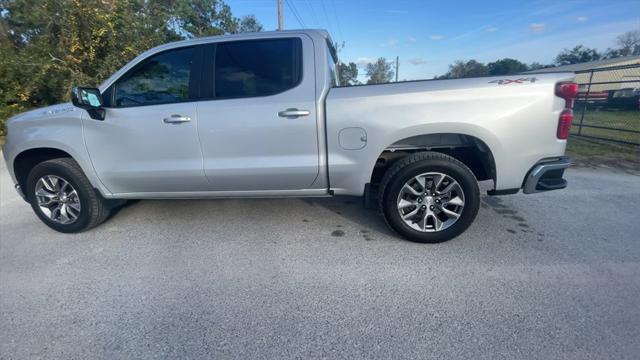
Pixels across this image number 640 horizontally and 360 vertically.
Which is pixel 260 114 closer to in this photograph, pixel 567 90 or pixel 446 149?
pixel 446 149

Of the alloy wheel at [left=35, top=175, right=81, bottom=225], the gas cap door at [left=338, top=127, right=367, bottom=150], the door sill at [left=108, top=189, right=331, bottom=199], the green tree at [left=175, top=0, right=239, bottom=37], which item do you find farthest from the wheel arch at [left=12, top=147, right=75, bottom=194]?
the green tree at [left=175, top=0, right=239, bottom=37]

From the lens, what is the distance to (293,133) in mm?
2926

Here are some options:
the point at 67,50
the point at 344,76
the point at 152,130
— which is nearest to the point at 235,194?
the point at 152,130

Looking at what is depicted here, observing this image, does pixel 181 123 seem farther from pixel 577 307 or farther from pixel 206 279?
pixel 577 307

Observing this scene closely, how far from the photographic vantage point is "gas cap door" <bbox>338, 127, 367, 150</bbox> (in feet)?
9.42

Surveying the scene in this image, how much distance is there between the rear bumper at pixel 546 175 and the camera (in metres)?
2.86

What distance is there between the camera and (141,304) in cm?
236

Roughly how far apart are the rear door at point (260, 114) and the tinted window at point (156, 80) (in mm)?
261

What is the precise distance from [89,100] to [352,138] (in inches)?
98.8

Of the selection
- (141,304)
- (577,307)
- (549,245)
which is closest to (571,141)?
(549,245)

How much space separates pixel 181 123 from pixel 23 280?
1897 mm

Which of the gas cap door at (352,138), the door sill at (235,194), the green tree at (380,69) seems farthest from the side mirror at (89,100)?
the green tree at (380,69)

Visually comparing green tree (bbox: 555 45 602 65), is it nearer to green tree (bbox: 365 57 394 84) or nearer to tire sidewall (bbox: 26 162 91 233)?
green tree (bbox: 365 57 394 84)

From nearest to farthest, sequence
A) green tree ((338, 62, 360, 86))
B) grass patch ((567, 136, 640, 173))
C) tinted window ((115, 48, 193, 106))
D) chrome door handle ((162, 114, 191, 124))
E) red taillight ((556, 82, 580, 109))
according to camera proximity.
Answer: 1. red taillight ((556, 82, 580, 109))
2. chrome door handle ((162, 114, 191, 124))
3. tinted window ((115, 48, 193, 106))
4. green tree ((338, 62, 360, 86))
5. grass patch ((567, 136, 640, 173))
